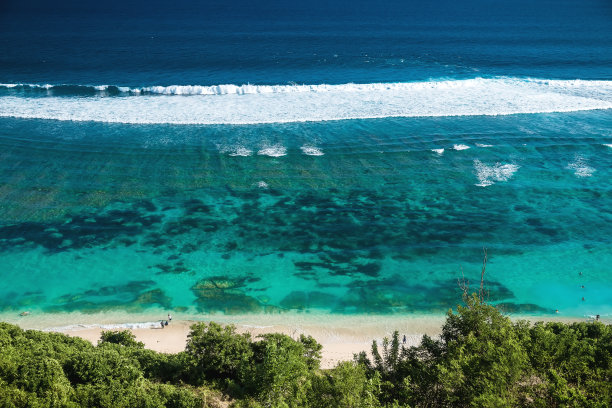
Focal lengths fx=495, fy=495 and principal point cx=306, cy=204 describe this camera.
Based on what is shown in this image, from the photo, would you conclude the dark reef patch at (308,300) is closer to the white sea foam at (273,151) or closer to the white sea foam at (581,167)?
the white sea foam at (273,151)

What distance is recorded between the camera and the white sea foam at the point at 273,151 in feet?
164

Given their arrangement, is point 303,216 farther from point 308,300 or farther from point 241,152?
point 241,152

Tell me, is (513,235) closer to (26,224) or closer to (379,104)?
(379,104)

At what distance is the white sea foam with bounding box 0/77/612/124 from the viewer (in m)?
59.8

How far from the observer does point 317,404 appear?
17.3 metres

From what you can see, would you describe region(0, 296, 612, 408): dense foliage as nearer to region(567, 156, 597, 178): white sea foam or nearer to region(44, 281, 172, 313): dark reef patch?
region(44, 281, 172, 313): dark reef patch

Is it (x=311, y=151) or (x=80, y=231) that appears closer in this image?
(x=80, y=231)

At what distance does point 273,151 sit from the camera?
5053cm

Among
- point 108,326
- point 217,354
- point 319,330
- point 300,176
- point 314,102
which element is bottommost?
point 108,326

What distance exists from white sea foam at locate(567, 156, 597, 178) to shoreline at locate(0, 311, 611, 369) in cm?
2154

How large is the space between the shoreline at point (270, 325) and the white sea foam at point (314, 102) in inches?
1314

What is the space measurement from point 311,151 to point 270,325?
2513 cm

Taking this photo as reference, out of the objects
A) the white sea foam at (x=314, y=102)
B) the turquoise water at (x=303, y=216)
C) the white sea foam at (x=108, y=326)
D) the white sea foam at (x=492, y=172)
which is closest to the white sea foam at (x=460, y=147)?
the turquoise water at (x=303, y=216)

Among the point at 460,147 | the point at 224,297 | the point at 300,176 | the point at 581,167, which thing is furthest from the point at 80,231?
the point at 581,167
